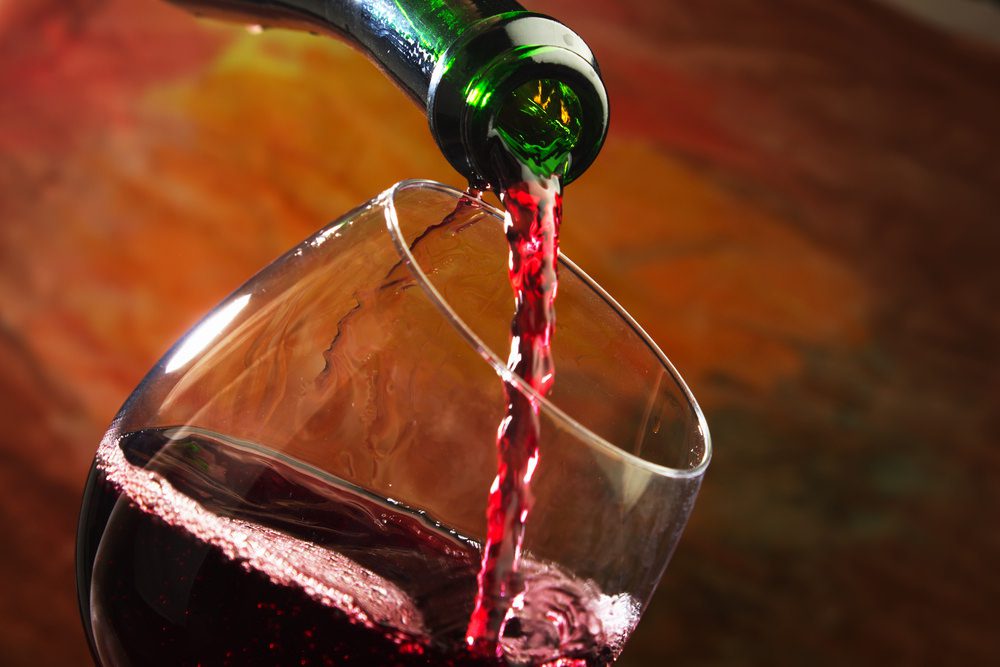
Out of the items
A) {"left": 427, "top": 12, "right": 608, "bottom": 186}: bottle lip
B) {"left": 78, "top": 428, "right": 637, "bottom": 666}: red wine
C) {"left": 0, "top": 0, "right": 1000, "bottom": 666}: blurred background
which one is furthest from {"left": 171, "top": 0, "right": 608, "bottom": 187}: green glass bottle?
{"left": 0, "top": 0, "right": 1000, "bottom": 666}: blurred background

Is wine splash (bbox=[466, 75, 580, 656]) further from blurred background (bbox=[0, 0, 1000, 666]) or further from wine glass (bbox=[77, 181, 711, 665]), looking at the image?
blurred background (bbox=[0, 0, 1000, 666])

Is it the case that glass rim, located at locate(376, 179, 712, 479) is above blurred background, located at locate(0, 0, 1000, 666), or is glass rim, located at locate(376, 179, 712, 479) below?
above

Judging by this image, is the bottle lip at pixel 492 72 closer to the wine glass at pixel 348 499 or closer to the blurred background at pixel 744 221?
the wine glass at pixel 348 499

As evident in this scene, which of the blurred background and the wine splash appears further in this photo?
the blurred background

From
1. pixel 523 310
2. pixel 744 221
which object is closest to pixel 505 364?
pixel 523 310

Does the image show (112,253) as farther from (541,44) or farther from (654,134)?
(541,44)

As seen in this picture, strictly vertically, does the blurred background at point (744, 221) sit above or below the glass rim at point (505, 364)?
below

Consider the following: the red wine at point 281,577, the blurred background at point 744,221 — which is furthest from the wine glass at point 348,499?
the blurred background at point 744,221
